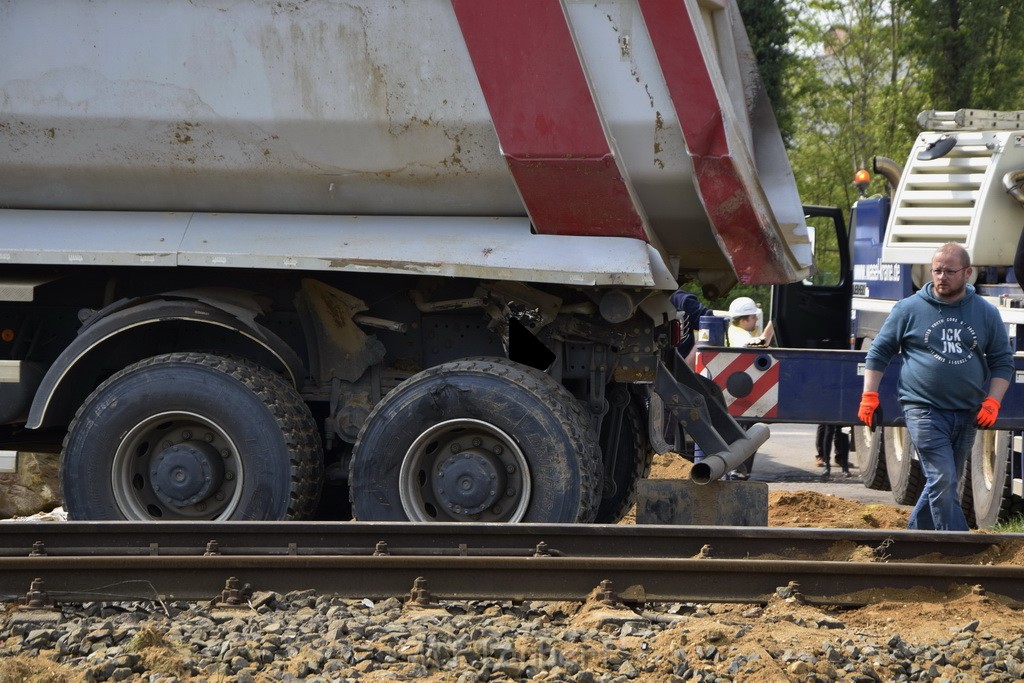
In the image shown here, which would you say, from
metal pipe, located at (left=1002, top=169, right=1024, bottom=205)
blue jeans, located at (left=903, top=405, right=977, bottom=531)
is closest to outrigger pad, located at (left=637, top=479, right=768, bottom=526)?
blue jeans, located at (left=903, top=405, right=977, bottom=531)

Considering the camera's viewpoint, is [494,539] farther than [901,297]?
No

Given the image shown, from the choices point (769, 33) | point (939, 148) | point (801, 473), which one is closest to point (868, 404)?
point (939, 148)

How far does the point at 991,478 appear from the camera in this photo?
8.90 meters

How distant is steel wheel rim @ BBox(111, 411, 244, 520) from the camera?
6.18 meters

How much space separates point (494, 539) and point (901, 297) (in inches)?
240

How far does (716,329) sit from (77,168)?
7057mm

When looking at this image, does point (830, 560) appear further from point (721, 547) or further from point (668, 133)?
point (668, 133)

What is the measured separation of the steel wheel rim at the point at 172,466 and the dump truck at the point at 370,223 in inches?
0.6

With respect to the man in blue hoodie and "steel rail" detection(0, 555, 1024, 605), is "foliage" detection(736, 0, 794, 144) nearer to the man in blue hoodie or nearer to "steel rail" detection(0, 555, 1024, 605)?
the man in blue hoodie

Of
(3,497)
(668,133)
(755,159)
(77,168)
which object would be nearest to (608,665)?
(668,133)

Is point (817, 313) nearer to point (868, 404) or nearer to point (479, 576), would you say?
point (868, 404)

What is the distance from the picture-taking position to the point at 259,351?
21.8 feet

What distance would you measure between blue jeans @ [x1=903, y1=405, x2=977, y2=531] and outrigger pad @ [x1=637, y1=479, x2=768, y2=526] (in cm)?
86

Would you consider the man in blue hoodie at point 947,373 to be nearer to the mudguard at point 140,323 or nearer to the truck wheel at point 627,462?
the truck wheel at point 627,462
